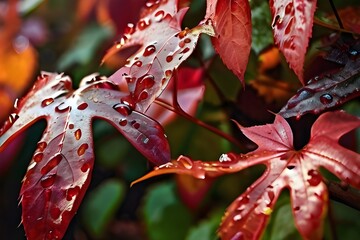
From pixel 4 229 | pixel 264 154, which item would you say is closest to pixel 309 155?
pixel 264 154

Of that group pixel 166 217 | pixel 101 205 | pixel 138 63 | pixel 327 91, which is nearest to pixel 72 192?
pixel 138 63

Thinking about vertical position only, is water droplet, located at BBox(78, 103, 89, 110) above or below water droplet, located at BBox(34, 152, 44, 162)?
above

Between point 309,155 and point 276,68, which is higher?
point 309,155

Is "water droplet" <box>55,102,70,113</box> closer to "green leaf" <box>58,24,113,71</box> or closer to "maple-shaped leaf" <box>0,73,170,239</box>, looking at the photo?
"maple-shaped leaf" <box>0,73,170,239</box>

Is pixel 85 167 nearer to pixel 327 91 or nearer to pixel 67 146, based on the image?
pixel 67 146

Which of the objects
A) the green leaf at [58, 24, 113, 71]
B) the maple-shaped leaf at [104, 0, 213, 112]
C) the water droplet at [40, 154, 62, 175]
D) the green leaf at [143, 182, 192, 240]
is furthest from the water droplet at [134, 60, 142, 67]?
the green leaf at [58, 24, 113, 71]

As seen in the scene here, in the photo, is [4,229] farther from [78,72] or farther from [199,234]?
[199,234]
